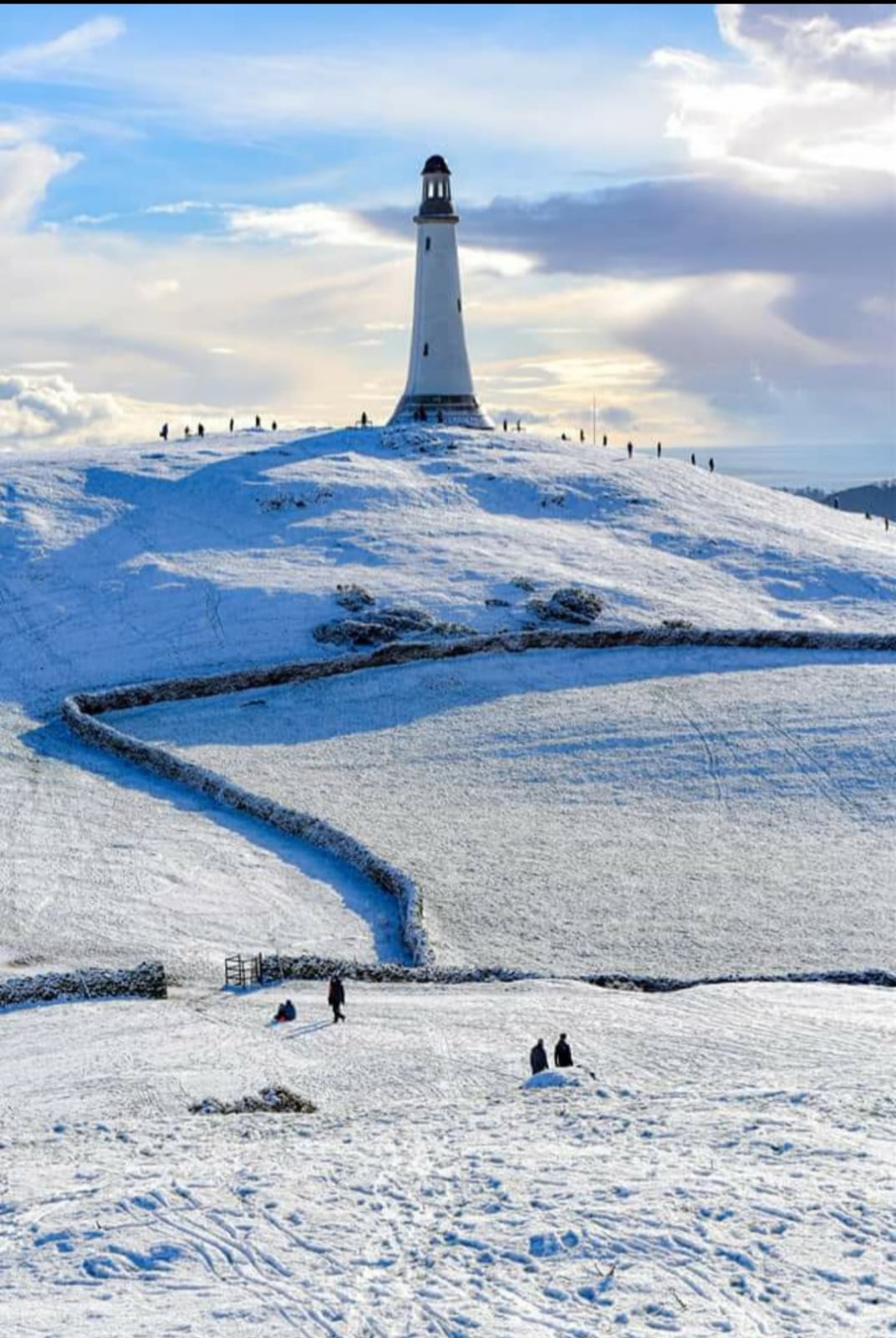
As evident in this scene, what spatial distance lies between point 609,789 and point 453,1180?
1243 inches

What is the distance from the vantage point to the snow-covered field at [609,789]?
3931cm

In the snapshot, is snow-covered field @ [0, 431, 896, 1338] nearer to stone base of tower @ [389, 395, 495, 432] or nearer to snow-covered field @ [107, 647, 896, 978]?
snow-covered field @ [107, 647, 896, 978]

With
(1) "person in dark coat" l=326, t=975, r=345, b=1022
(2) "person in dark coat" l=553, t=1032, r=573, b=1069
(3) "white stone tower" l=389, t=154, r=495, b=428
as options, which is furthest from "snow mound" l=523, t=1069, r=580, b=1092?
(3) "white stone tower" l=389, t=154, r=495, b=428

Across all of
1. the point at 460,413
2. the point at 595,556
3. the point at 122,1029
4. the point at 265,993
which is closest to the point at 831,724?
the point at 595,556

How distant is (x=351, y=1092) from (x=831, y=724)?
116ft

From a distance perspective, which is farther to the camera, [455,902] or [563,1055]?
[455,902]

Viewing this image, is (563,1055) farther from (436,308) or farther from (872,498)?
(872,498)

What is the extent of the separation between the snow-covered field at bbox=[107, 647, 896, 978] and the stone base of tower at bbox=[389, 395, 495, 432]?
36.3 meters

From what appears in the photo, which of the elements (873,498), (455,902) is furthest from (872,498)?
(455,902)

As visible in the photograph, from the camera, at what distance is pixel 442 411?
9900cm

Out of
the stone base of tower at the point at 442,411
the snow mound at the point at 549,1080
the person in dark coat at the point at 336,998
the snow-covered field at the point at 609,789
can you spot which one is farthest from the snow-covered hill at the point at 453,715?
the snow mound at the point at 549,1080

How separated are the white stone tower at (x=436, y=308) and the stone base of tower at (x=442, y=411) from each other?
0.17 ft

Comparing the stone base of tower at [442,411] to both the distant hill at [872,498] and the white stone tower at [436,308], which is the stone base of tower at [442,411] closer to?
the white stone tower at [436,308]

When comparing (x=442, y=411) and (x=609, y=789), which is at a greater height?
(x=442, y=411)
